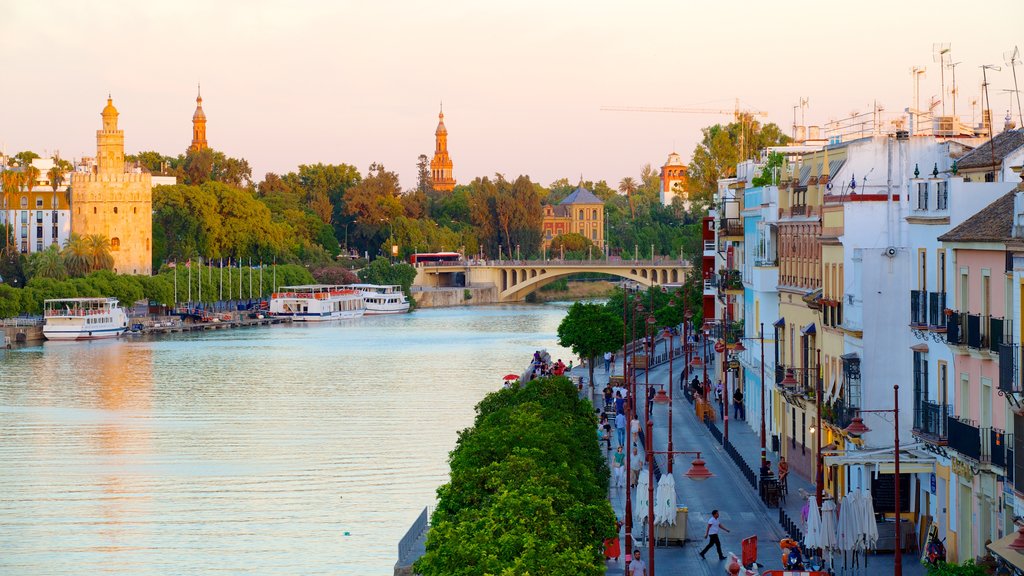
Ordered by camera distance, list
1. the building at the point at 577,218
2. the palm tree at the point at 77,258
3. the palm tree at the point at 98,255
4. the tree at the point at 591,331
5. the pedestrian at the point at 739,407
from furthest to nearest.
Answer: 1. the building at the point at 577,218
2. the palm tree at the point at 98,255
3. the palm tree at the point at 77,258
4. the tree at the point at 591,331
5. the pedestrian at the point at 739,407

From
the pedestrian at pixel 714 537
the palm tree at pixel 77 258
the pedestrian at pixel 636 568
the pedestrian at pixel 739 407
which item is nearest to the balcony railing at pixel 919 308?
the pedestrian at pixel 714 537

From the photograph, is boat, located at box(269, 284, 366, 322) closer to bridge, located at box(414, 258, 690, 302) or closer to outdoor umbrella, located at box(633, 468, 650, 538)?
bridge, located at box(414, 258, 690, 302)

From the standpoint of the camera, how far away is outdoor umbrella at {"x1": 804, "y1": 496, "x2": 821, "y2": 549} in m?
22.6

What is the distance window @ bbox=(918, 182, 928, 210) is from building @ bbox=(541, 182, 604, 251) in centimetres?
15798

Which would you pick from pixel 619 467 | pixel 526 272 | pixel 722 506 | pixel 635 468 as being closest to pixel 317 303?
pixel 526 272

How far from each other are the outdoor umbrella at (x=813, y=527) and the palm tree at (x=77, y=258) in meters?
92.1

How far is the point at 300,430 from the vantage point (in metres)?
48.9

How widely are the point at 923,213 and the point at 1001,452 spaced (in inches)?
221

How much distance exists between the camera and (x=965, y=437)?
65.6 ft

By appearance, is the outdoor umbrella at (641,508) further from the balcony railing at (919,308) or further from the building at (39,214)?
the building at (39,214)

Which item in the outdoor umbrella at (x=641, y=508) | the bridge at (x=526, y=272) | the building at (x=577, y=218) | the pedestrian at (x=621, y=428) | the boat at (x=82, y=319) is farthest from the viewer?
the building at (x=577, y=218)

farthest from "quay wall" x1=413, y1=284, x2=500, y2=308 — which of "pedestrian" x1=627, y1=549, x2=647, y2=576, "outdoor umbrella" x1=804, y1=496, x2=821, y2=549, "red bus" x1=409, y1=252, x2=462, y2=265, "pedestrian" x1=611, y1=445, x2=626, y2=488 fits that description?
"pedestrian" x1=627, y1=549, x2=647, y2=576

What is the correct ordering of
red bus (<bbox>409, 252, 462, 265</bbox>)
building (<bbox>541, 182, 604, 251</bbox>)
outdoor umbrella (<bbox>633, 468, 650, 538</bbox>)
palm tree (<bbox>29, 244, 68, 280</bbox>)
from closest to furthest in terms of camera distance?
1. outdoor umbrella (<bbox>633, 468, 650, 538</bbox>)
2. palm tree (<bbox>29, 244, 68, 280</bbox>)
3. red bus (<bbox>409, 252, 462, 265</bbox>)
4. building (<bbox>541, 182, 604, 251</bbox>)

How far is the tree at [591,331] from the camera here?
57.8 m
